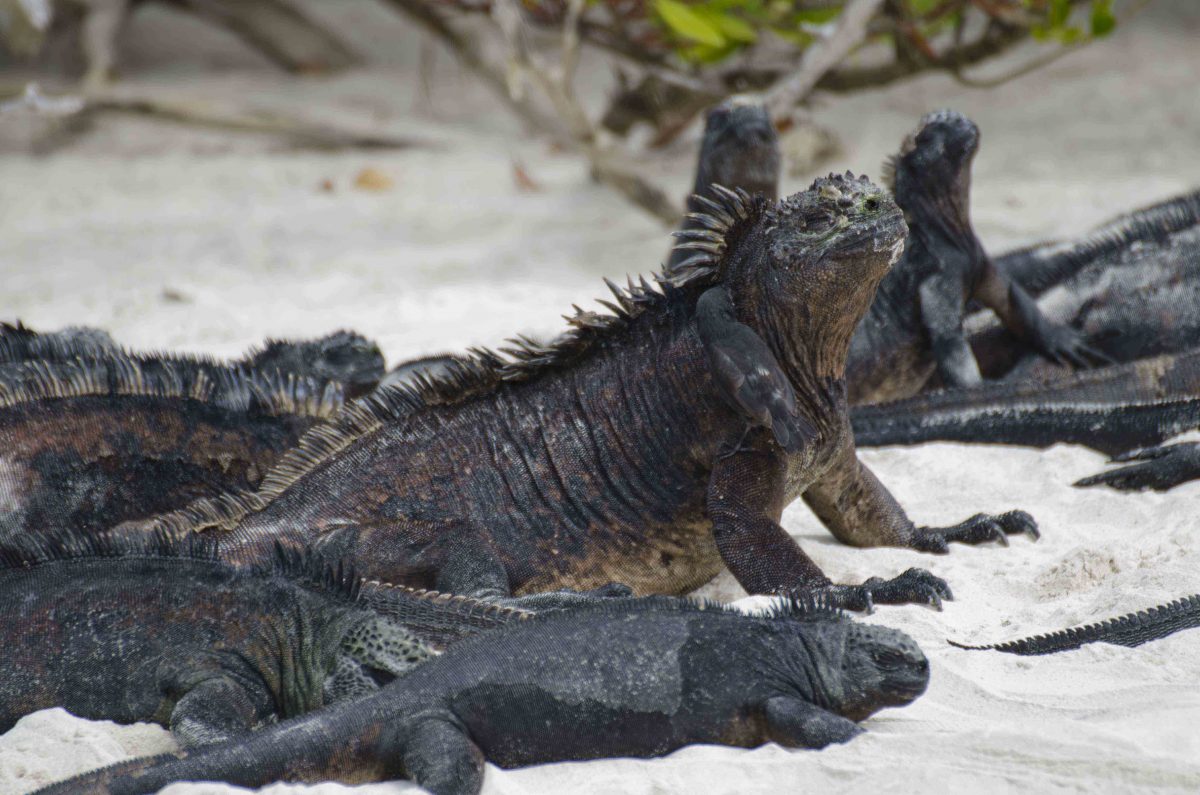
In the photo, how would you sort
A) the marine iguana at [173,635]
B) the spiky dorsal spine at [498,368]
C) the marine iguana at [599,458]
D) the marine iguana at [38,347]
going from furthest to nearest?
the marine iguana at [38,347]
the spiky dorsal spine at [498,368]
the marine iguana at [599,458]
the marine iguana at [173,635]

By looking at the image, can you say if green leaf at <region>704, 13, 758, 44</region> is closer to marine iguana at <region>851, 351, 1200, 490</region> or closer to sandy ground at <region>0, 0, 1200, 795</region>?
sandy ground at <region>0, 0, 1200, 795</region>

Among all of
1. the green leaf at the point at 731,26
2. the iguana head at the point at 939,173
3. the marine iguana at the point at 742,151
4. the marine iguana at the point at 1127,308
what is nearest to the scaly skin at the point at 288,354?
the marine iguana at the point at 742,151

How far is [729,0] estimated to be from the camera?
7.97 metres

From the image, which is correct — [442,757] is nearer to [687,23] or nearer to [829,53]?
[687,23]

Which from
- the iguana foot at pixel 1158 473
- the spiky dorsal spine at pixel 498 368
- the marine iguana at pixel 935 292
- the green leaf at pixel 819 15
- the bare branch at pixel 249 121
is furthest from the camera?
the bare branch at pixel 249 121

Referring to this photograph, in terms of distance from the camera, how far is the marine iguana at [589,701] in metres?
2.60

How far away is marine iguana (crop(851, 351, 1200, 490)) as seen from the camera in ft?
15.9

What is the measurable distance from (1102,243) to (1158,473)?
5.93 ft

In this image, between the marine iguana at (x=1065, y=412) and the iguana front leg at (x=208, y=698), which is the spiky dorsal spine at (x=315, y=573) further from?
the marine iguana at (x=1065, y=412)

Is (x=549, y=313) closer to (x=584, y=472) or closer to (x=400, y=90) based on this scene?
(x=584, y=472)

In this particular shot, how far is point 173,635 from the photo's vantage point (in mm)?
3109

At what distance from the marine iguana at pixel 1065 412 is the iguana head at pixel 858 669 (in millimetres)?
2217

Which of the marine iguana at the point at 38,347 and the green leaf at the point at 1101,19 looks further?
the green leaf at the point at 1101,19

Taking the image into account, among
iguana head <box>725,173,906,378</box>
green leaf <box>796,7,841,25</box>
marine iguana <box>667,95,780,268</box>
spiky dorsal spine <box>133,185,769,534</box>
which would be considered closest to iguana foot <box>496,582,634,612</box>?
spiky dorsal spine <box>133,185,769,534</box>
